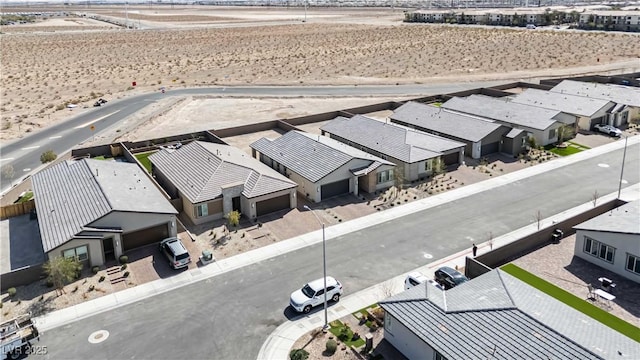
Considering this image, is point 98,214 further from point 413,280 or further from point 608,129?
point 608,129

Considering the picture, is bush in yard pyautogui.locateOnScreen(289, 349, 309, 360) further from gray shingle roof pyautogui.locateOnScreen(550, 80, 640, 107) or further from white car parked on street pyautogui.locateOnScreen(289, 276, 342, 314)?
gray shingle roof pyautogui.locateOnScreen(550, 80, 640, 107)

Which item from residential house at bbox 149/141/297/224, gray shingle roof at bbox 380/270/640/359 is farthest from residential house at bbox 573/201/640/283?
residential house at bbox 149/141/297/224

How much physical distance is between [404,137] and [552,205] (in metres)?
18.9

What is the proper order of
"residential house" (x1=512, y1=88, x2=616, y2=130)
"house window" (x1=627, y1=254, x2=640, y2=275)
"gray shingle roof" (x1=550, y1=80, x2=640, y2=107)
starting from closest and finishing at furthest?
"house window" (x1=627, y1=254, x2=640, y2=275) → "residential house" (x1=512, y1=88, x2=616, y2=130) → "gray shingle roof" (x1=550, y1=80, x2=640, y2=107)

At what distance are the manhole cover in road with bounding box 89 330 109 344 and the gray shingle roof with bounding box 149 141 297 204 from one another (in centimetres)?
1637

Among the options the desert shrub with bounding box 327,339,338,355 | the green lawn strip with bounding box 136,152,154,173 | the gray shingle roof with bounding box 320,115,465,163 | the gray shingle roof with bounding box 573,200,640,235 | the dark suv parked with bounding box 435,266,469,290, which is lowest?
the desert shrub with bounding box 327,339,338,355

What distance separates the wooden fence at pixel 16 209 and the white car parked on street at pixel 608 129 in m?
74.6

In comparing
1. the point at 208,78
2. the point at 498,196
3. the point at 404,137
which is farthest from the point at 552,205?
the point at 208,78

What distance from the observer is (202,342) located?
105 ft

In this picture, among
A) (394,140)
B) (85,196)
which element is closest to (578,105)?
(394,140)

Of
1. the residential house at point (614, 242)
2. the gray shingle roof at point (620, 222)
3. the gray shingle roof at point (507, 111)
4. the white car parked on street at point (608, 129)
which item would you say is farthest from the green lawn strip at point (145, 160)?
the white car parked on street at point (608, 129)

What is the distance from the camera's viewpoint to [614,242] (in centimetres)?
3706

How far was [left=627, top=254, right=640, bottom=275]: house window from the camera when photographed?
35875mm

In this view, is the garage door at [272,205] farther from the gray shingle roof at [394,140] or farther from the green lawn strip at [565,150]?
the green lawn strip at [565,150]
